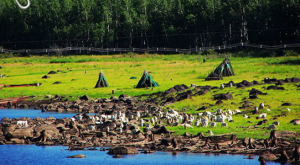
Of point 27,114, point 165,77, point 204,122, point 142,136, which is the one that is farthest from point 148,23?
point 142,136

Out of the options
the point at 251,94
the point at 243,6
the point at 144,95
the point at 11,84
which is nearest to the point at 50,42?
the point at 243,6

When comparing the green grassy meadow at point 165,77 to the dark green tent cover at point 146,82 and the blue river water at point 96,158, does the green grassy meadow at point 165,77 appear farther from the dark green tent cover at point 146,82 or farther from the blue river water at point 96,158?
the blue river water at point 96,158

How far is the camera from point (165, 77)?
71.8 metres

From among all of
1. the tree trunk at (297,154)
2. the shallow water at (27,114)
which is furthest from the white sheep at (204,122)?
the shallow water at (27,114)

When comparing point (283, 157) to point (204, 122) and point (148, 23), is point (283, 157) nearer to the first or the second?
point (204, 122)

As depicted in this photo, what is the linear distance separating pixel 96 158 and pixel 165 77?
4358 centimetres

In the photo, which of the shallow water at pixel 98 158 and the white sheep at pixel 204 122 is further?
the white sheep at pixel 204 122

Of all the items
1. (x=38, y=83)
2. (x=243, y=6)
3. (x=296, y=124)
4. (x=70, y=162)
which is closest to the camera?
(x=70, y=162)

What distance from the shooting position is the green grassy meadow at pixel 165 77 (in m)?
37.8

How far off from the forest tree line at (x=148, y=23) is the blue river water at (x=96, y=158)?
78463mm

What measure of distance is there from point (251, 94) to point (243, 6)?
2884 inches

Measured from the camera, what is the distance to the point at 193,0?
125125mm

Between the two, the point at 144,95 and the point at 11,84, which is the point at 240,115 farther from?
the point at 11,84

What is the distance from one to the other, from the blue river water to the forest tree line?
7846cm
